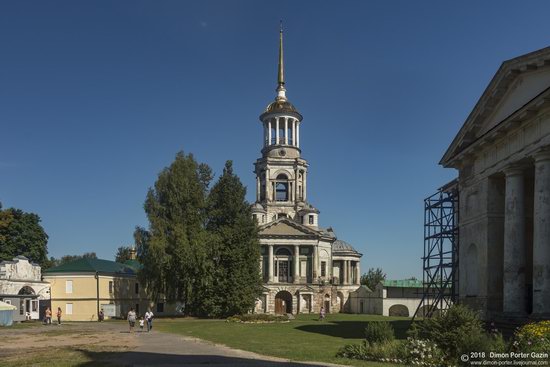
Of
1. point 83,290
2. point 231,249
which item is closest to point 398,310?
point 231,249

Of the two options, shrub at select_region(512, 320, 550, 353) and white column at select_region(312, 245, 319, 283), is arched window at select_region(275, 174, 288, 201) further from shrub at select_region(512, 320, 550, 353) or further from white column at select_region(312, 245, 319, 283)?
shrub at select_region(512, 320, 550, 353)

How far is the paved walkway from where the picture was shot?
1623cm

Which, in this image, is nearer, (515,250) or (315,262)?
(515,250)

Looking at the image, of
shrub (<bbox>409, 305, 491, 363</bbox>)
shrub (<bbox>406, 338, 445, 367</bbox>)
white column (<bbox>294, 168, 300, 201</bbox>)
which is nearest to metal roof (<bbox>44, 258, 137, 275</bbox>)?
white column (<bbox>294, 168, 300, 201</bbox>)

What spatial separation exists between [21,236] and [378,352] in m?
59.0

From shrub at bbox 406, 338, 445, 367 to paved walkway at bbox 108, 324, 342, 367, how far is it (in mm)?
2582

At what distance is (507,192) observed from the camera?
23375 millimetres

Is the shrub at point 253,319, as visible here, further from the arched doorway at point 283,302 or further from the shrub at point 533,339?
the shrub at point 533,339

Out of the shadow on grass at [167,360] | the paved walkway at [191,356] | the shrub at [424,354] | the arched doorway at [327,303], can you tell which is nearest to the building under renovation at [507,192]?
the shrub at [424,354]

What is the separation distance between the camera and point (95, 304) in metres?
51.2

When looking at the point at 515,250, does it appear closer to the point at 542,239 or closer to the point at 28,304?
the point at 542,239

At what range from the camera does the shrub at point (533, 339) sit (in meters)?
12.8

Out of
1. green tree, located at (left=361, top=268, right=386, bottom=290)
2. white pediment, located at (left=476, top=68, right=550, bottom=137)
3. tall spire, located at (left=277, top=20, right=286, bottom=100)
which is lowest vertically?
green tree, located at (left=361, top=268, right=386, bottom=290)

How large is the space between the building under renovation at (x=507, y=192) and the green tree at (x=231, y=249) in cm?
2406
